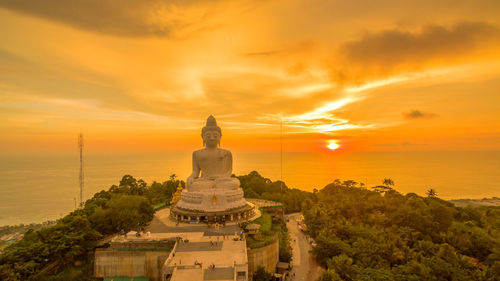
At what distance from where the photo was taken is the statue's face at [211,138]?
3069 cm

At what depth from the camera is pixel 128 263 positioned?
20719 millimetres

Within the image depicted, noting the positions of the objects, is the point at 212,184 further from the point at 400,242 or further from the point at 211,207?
the point at 400,242

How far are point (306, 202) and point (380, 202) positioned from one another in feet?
28.3

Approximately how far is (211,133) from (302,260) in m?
14.8

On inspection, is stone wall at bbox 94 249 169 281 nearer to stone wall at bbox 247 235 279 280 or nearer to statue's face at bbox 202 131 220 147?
stone wall at bbox 247 235 279 280

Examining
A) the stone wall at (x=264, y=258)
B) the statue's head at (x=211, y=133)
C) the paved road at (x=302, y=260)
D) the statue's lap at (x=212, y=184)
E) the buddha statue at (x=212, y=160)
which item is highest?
the statue's head at (x=211, y=133)

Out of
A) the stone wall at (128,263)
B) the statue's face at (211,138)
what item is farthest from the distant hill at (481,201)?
the stone wall at (128,263)

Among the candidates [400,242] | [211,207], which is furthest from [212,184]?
[400,242]

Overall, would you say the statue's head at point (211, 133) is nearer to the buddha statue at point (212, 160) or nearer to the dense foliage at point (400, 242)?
the buddha statue at point (212, 160)

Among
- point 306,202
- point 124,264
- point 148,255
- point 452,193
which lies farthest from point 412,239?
point 452,193

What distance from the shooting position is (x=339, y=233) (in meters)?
26.6

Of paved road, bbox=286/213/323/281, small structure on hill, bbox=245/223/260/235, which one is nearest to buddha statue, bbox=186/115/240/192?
small structure on hill, bbox=245/223/260/235

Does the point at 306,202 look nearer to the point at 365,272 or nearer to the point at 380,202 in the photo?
the point at 380,202

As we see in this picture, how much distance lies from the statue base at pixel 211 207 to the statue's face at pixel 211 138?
513cm
